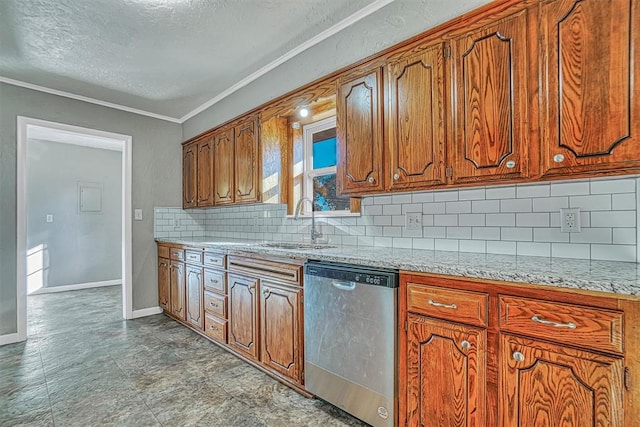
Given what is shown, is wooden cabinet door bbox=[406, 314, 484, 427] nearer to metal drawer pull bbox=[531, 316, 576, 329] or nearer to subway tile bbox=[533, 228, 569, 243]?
metal drawer pull bbox=[531, 316, 576, 329]

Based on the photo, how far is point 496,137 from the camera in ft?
5.19

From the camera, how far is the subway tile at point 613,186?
57.9 inches

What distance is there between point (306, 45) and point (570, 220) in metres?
2.15

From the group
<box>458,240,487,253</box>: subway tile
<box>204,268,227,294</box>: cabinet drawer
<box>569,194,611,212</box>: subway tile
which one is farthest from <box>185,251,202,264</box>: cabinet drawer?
<box>569,194,611,212</box>: subway tile

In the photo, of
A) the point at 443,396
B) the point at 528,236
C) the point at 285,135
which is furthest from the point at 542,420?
the point at 285,135

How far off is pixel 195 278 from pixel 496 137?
2921 mm

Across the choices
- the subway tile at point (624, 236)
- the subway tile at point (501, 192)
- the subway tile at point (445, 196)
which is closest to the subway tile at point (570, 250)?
the subway tile at point (624, 236)

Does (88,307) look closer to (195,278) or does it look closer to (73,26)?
(195,278)

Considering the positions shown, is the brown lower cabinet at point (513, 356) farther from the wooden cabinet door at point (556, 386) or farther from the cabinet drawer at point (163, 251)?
the cabinet drawer at point (163, 251)

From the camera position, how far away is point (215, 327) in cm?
295

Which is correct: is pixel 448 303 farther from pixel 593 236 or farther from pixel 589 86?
pixel 589 86

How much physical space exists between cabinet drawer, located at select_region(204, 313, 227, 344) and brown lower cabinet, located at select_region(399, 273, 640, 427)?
5.82 ft

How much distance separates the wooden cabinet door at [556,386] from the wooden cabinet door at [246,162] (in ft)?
8.08

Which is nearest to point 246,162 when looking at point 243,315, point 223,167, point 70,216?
point 223,167
